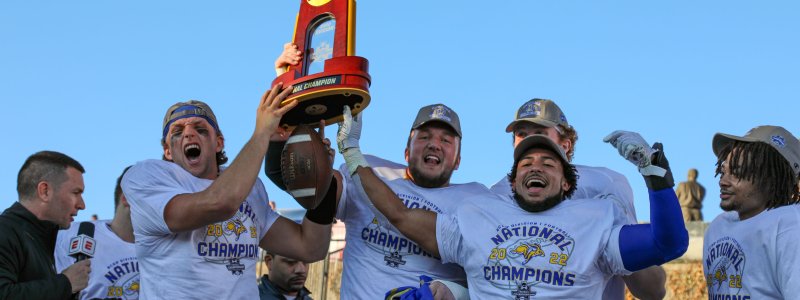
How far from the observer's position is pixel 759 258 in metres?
4.38

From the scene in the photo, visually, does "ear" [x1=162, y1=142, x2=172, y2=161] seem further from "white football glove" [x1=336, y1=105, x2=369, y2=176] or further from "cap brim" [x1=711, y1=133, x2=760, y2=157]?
"cap brim" [x1=711, y1=133, x2=760, y2=157]

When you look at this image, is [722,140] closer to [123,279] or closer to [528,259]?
[528,259]

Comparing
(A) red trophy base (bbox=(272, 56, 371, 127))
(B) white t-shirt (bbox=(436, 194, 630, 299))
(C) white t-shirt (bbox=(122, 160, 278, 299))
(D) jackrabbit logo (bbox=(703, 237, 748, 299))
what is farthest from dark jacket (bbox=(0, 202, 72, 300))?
(D) jackrabbit logo (bbox=(703, 237, 748, 299))

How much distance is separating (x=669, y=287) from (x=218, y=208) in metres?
11.1

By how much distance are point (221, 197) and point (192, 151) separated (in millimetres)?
603

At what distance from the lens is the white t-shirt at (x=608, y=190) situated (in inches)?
206

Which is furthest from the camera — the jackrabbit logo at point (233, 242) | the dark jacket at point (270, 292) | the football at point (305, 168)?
the dark jacket at point (270, 292)

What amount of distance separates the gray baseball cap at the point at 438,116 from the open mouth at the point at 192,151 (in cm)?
135

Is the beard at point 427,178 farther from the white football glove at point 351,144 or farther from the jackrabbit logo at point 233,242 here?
the jackrabbit logo at point 233,242

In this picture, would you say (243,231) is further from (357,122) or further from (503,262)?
(503,262)

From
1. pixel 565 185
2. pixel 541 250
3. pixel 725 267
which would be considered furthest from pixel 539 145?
pixel 725 267

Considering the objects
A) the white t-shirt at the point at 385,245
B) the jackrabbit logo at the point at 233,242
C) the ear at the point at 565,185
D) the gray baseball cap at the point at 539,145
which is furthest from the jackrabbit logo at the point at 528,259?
the jackrabbit logo at the point at 233,242

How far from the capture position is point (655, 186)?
423cm

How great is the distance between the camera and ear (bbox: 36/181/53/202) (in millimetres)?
5066
